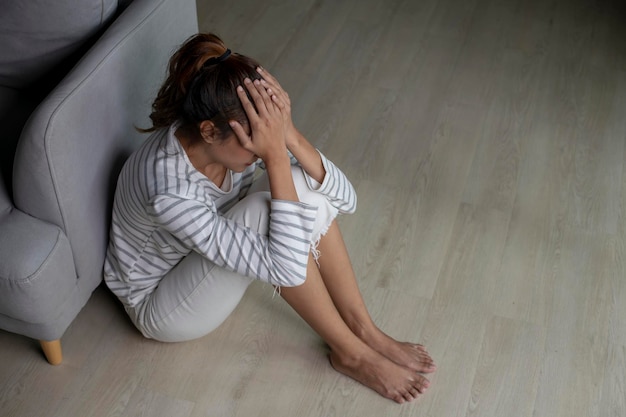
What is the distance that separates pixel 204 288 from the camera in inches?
63.1

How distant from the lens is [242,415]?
5.51 ft

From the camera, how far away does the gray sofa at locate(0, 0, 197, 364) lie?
1.47 meters

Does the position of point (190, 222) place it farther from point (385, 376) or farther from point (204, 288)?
point (385, 376)

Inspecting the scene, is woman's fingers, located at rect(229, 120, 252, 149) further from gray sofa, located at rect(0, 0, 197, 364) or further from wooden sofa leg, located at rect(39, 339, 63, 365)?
wooden sofa leg, located at rect(39, 339, 63, 365)

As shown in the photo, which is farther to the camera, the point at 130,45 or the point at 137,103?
the point at 137,103

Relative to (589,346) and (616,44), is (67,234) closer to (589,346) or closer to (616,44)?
(589,346)

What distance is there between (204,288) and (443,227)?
2.55 feet

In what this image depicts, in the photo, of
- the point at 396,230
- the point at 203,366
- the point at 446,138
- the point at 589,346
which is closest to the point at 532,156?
the point at 446,138

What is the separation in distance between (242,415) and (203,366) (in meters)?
0.15

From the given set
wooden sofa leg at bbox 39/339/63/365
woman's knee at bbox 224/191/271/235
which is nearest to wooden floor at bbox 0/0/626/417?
wooden sofa leg at bbox 39/339/63/365

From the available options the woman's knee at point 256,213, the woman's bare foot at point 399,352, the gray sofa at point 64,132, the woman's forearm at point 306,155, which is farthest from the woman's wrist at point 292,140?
the woman's bare foot at point 399,352

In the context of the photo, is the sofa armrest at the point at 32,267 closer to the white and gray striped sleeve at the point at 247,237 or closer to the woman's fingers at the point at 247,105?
the white and gray striped sleeve at the point at 247,237

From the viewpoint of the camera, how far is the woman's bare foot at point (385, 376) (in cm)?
172

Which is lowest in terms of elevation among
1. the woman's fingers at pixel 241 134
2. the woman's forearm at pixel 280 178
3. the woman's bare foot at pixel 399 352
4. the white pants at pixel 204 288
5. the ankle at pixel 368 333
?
the woman's bare foot at pixel 399 352
